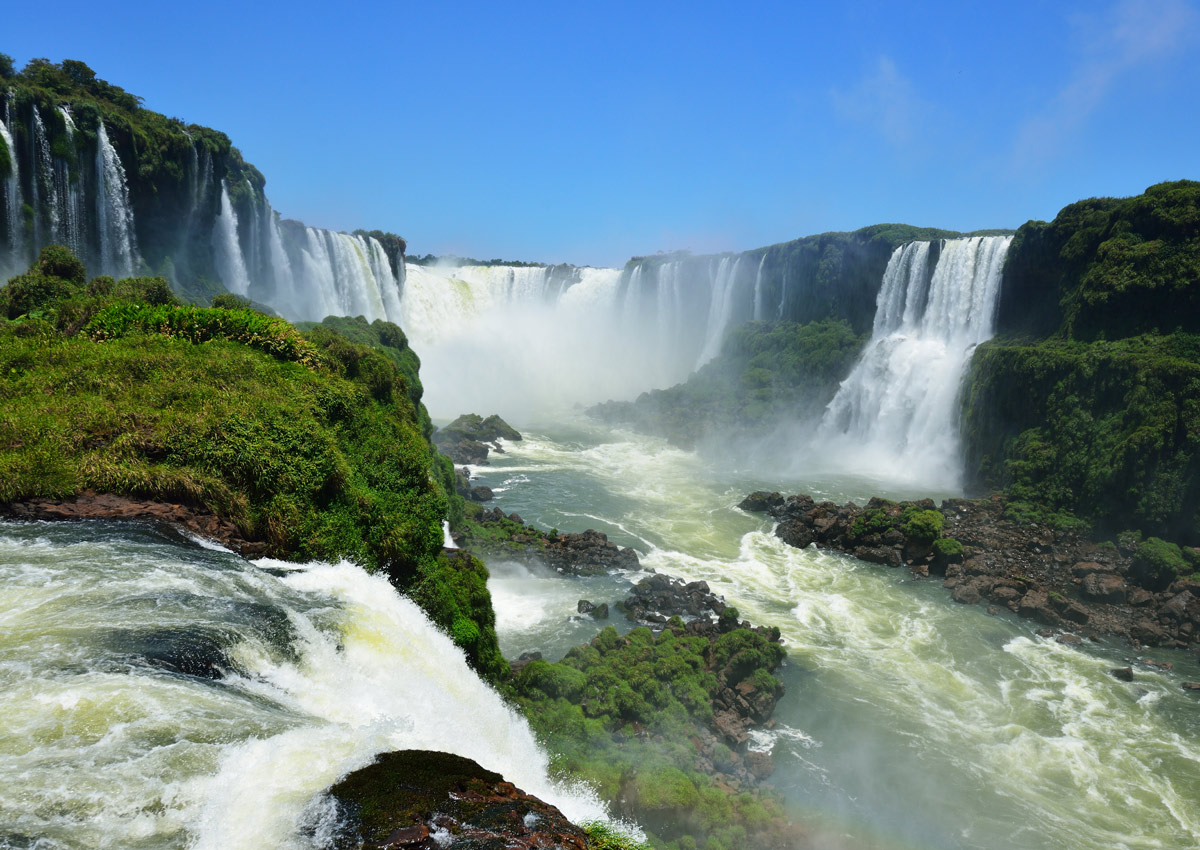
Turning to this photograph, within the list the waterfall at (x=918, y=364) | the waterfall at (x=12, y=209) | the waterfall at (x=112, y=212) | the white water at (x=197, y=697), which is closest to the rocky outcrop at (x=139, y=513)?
the white water at (x=197, y=697)

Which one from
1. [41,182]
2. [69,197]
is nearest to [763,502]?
[69,197]

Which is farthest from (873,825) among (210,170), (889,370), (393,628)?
(210,170)

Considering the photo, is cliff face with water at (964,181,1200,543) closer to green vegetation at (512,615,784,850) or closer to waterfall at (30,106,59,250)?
green vegetation at (512,615,784,850)

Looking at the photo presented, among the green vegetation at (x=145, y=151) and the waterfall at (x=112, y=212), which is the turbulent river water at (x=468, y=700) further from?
the green vegetation at (x=145, y=151)

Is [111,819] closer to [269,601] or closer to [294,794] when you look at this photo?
[294,794]

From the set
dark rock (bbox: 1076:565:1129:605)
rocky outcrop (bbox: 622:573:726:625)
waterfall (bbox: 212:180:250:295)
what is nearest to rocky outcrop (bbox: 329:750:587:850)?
rocky outcrop (bbox: 622:573:726:625)

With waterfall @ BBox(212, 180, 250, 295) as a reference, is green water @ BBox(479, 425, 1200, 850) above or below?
below

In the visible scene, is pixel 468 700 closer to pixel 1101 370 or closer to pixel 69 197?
pixel 1101 370
